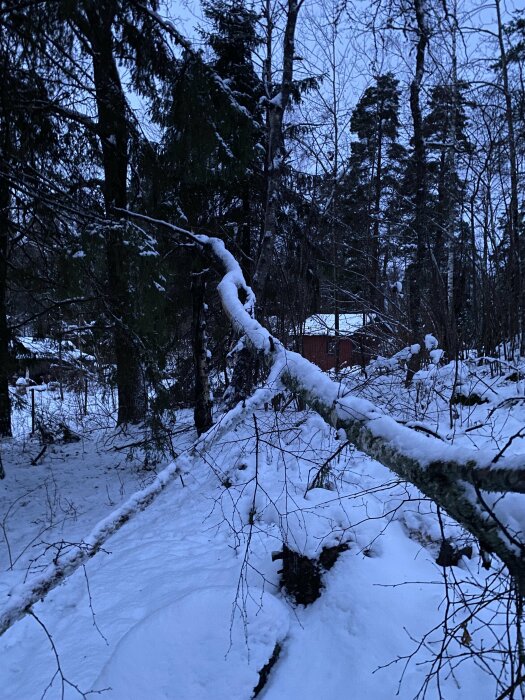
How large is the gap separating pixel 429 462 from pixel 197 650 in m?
2.16

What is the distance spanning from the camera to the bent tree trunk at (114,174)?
178 inches

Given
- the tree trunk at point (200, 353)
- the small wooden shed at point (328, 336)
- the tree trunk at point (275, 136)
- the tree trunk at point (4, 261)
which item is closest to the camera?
the tree trunk at point (4, 261)

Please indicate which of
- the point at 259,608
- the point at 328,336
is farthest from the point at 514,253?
the point at 259,608

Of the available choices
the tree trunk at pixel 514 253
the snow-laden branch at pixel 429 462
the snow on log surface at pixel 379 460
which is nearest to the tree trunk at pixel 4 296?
the snow on log surface at pixel 379 460

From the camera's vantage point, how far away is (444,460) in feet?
4.26

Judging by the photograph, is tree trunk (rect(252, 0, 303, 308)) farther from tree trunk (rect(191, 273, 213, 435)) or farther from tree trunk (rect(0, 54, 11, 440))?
tree trunk (rect(0, 54, 11, 440))

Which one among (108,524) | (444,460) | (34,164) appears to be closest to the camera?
(444,460)

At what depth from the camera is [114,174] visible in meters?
5.66

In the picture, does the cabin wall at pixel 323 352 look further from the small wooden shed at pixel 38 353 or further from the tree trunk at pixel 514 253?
the small wooden shed at pixel 38 353

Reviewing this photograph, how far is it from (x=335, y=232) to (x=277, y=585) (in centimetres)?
816

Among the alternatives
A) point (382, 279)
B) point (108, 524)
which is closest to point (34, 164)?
point (108, 524)

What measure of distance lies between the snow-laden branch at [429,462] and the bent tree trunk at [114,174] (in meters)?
3.04

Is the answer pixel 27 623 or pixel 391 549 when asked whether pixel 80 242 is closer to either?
pixel 27 623

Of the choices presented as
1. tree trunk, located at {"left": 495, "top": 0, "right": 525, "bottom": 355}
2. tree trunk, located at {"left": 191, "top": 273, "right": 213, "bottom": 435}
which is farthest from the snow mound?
tree trunk, located at {"left": 495, "top": 0, "right": 525, "bottom": 355}
